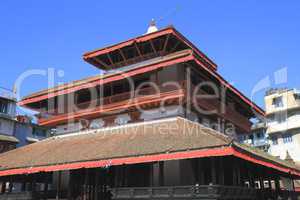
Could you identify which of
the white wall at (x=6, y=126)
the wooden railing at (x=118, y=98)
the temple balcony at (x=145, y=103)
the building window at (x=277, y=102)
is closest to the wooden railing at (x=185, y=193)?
the temple balcony at (x=145, y=103)

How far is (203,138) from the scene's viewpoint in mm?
18594

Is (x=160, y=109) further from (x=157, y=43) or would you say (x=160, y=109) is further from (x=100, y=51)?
(x=100, y=51)

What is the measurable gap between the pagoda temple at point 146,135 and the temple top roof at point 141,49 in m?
0.08

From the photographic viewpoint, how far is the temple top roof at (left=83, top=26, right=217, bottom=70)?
27125 millimetres

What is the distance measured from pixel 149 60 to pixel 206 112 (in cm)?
629

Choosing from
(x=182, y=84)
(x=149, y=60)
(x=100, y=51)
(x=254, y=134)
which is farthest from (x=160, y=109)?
(x=254, y=134)

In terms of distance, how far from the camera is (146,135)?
2234 cm

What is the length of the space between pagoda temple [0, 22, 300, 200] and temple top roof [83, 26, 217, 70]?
8cm

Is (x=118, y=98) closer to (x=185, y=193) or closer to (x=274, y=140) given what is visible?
(x=185, y=193)

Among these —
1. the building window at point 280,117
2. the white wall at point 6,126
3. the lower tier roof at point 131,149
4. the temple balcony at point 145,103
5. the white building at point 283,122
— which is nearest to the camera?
the lower tier roof at point 131,149

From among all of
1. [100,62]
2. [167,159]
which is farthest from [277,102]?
[167,159]

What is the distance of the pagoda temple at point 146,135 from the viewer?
63.0 feet

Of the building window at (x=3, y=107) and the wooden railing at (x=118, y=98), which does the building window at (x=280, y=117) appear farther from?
the wooden railing at (x=118, y=98)

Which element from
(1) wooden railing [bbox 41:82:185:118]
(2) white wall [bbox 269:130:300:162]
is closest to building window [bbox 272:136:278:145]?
(2) white wall [bbox 269:130:300:162]
